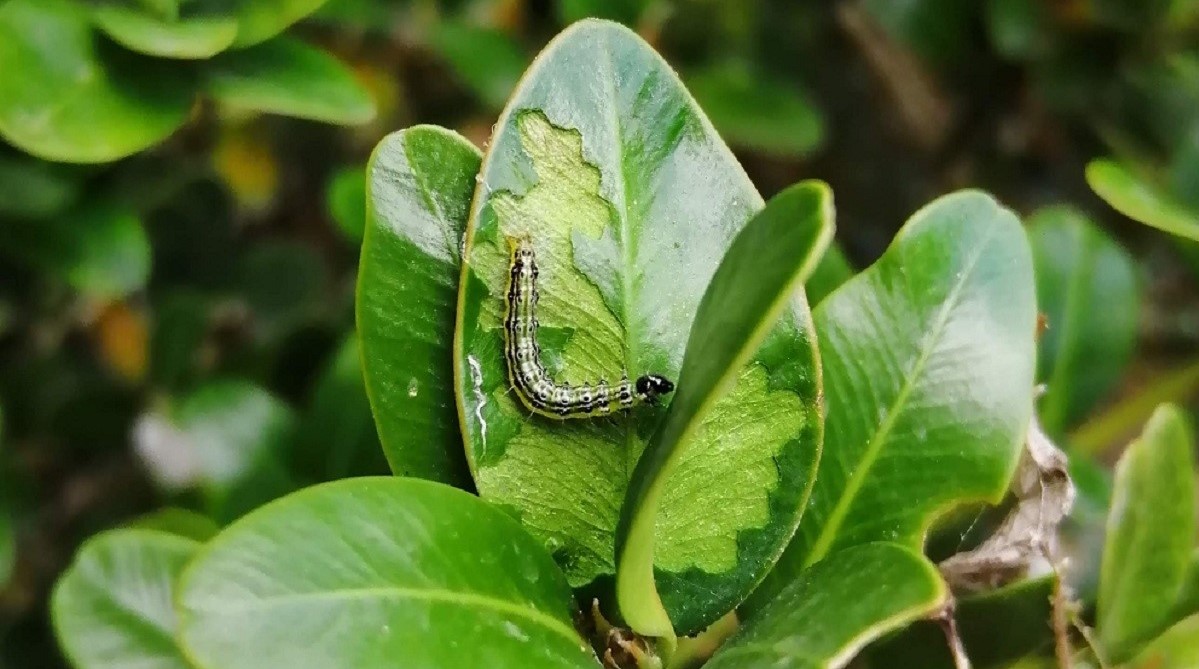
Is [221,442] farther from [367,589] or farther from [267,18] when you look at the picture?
[367,589]

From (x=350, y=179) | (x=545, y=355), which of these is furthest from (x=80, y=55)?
(x=545, y=355)

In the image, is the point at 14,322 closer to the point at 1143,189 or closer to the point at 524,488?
the point at 524,488

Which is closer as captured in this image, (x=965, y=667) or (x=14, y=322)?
(x=965, y=667)

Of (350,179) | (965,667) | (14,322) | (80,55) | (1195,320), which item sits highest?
(80,55)

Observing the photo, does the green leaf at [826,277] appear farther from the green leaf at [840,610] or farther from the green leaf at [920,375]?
the green leaf at [840,610]

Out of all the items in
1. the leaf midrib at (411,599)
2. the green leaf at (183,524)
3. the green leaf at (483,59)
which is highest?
the green leaf at (483,59)

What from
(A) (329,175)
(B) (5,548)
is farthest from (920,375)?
(A) (329,175)

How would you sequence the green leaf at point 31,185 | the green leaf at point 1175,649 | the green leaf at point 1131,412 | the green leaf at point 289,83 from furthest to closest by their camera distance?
the green leaf at point 1131,412, the green leaf at point 31,185, the green leaf at point 289,83, the green leaf at point 1175,649

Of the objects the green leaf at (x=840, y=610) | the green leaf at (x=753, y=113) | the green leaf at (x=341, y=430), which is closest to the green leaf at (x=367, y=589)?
the green leaf at (x=840, y=610)
